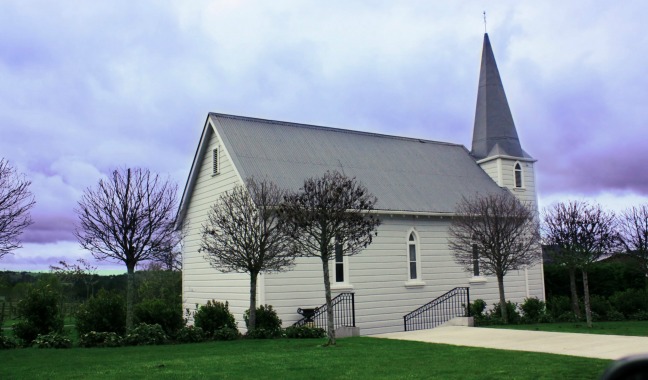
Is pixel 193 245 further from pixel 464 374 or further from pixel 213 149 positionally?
pixel 464 374

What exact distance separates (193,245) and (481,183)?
13.9 meters

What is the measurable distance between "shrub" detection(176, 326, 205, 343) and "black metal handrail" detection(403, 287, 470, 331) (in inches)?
Answer: 346

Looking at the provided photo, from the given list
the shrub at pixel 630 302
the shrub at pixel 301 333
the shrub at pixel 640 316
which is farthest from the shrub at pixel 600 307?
the shrub at pixel 301 333

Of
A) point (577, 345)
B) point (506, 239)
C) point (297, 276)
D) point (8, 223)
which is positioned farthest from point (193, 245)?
point (577, 345)

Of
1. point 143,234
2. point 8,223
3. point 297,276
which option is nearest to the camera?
point 8,223

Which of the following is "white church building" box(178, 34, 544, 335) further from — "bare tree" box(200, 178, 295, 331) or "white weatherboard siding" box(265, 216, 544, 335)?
"bare tree" box(200, 178, 295, 331)

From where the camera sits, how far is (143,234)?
1752 centimetres

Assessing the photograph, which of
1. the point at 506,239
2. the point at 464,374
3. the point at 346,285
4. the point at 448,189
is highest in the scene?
the point at 448,189

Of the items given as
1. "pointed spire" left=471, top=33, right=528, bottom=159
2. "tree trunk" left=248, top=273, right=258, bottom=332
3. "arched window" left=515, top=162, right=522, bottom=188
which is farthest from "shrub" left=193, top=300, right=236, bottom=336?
"arched window" left=515, top=162, right=522, bottom=188

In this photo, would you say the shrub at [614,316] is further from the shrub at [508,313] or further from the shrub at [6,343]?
the shrub at [6,343]

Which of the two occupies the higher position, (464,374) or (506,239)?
(506,239)

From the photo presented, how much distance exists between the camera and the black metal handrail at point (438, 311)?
911 inches

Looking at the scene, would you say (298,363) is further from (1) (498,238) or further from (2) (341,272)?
(1) (498,238)

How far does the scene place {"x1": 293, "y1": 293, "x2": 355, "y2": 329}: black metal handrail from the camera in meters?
20.2
